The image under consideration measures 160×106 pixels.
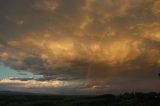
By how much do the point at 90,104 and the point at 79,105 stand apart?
658 centimetres

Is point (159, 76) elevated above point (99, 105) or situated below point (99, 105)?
above

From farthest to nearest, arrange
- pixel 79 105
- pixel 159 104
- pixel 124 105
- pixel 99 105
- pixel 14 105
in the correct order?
pixel 14 105 → pixel 79 105 → pixel 99 105 → pixel 124 105 → pixel 159 104

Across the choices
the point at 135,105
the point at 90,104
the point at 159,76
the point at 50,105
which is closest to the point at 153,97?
the point at 159,76

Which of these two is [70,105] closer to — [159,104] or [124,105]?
[124,105]

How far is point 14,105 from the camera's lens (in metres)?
199

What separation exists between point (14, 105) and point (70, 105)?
49873 millimetres

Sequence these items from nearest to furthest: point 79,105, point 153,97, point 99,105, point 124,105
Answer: point 124,105 < point 153,97 < point 99,105 < point 79,105

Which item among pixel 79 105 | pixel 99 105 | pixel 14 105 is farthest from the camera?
pixel 14 105

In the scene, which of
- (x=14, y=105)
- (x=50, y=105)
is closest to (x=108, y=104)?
(x=50, y=105)

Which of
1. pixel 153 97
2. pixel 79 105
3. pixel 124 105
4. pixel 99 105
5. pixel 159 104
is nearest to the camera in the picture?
pixel 159 104

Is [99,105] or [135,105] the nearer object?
[135,105]

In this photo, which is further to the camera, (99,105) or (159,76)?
(99,105)

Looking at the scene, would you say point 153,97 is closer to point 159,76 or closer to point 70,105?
point 159,76

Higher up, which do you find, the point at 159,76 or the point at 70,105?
the point at 159,76
